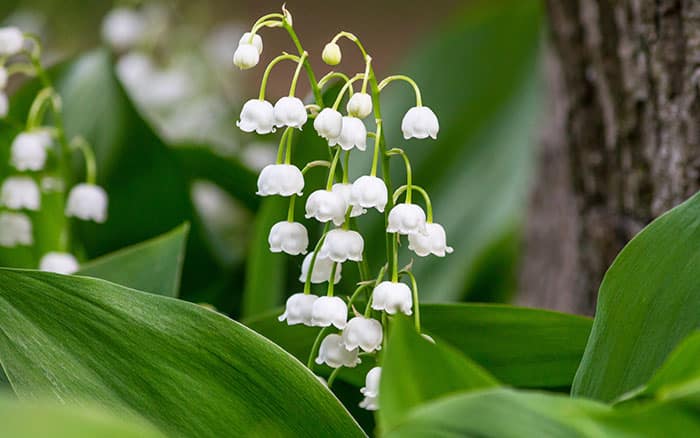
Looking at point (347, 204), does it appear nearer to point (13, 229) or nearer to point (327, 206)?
point (327, 206)

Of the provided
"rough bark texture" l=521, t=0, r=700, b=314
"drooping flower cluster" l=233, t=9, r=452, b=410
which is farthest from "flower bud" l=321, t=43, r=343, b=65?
"rough bark texture" l=521, t=0, r=700, b=314

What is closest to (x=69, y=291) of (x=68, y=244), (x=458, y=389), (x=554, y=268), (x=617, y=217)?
(x=458, y=389)

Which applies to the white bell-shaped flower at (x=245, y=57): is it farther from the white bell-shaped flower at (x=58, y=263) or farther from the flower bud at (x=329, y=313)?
the white bell-shaped flower at (x=58, y=263)

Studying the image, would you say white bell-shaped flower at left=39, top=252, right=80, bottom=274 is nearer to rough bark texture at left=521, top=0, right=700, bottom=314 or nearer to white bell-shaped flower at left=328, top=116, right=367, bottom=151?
white bell-shaped flower at left=328, top=116, right=367, bottom=151

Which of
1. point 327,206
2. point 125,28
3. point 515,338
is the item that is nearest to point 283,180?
point 327,206

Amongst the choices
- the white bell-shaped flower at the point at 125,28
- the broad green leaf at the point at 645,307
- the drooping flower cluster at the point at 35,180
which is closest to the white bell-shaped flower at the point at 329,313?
the broad green leaf at the point at 645,307
